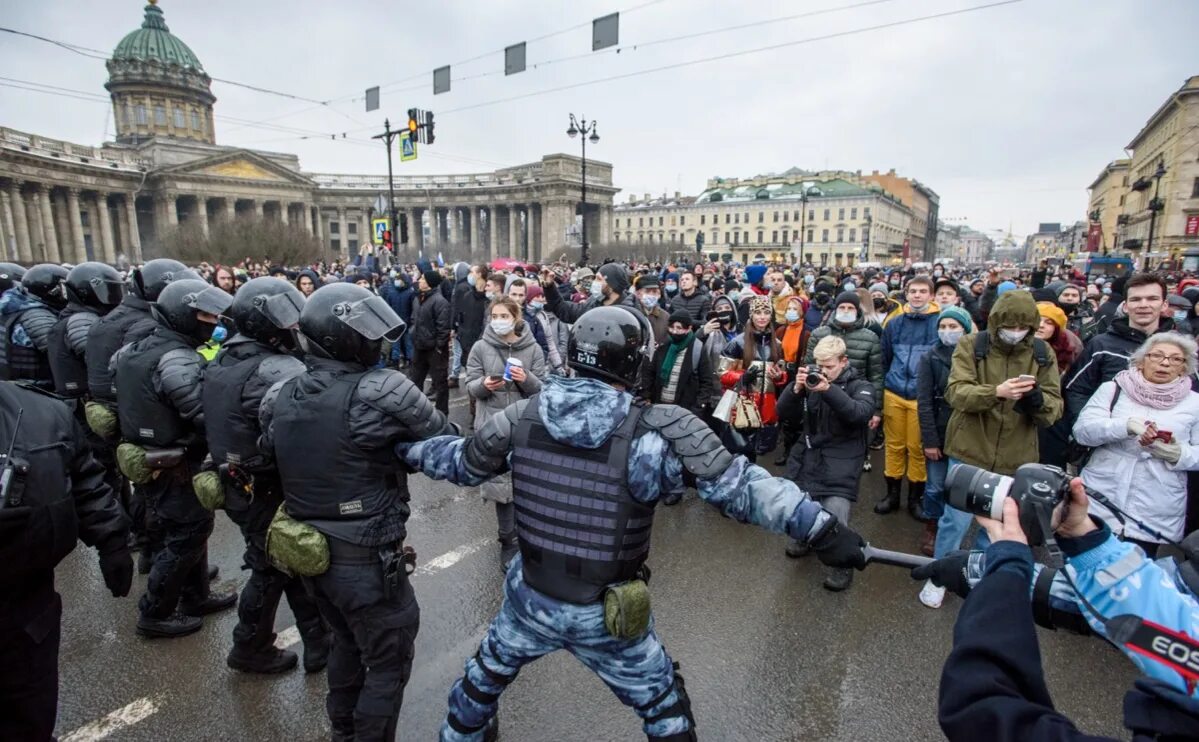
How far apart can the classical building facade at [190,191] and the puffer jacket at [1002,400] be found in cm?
3947

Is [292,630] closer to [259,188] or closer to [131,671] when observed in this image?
[131,671]

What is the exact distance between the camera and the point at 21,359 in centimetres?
543

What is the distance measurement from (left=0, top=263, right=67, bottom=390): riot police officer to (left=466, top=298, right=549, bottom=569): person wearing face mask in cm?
369

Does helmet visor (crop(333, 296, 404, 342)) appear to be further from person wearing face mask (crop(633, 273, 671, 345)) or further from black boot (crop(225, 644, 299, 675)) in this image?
person wearing face mask (crop(633, 273, 671, 345))

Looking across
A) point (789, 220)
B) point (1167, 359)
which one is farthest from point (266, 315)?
point (789, 220)

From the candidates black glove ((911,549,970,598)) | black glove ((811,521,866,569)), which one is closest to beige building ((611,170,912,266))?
black glove ((811,521,866,569))

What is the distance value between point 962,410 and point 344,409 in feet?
12.8

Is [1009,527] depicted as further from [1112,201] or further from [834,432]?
[1112,201]

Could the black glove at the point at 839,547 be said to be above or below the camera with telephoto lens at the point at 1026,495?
below

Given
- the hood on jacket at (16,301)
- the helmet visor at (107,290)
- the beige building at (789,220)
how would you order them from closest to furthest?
1. the helmet visor at (107,290)
2. the hood on jacket at (16,301)
3. the beige building at (789,220)

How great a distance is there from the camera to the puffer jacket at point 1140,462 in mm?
3506

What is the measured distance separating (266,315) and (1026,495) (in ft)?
11.5

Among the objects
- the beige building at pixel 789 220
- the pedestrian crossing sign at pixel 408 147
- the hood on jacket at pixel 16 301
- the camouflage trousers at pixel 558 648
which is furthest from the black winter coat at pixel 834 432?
the beige building at pixel 789 220

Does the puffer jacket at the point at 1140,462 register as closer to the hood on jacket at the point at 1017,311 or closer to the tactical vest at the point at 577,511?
the hood on jacket at the point at 1017,311
